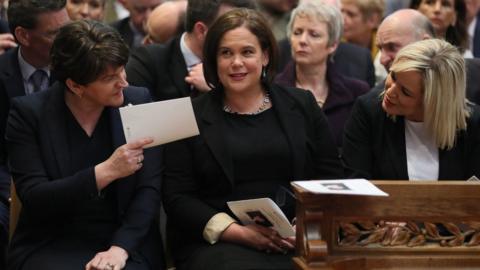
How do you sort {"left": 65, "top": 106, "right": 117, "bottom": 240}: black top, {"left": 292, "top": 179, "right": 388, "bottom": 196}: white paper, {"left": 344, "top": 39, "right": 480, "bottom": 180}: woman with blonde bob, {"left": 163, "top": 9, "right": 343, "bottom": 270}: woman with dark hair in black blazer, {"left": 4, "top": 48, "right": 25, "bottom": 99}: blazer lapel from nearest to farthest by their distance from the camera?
{"left": 292, "top": 179, "right": 388, "bottom": 196}: white paper, {"left": 65, "top": 106, "right": 117, "bottom": 240}: black top, {"left": 163, "top": 9, "right": 343, "bottom": 270}: woman with dark hair in black blazer, {"left": 344, "top": 39, "right": 480, "bottom": 180}: woman with blonde bob, {"left": 4, "top": 48, "right": 25, "bottom": 99}: blazer lapel

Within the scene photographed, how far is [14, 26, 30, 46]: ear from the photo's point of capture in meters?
4.94

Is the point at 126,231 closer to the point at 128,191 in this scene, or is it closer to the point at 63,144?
the point at 128,191

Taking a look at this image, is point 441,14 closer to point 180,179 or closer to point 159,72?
point 159,72

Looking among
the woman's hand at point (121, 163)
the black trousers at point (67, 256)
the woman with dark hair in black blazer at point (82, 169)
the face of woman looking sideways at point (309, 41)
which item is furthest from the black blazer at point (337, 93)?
the black trousers at point (67, 256)

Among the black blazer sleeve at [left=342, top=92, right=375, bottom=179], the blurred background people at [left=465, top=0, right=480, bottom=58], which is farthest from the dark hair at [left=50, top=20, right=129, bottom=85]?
the blurred background people at [left=465, top=0, right=480, bottom=58]

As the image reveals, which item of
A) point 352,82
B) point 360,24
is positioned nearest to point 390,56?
point 352,82

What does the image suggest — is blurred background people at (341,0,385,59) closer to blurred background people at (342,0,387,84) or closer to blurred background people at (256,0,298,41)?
blurred background people at (342,0,387,84)

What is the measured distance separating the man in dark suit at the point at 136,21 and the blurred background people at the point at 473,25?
224cm

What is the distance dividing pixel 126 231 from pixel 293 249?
0.74m

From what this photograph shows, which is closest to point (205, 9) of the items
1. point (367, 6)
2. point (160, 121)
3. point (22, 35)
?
point (22, 35)

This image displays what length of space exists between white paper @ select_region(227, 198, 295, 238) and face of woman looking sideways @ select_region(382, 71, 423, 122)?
0.86 metres

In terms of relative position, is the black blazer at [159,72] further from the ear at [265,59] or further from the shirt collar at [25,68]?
the ear at [265,59]

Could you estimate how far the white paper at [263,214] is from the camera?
399cm

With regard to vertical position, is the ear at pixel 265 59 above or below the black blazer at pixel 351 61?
above
